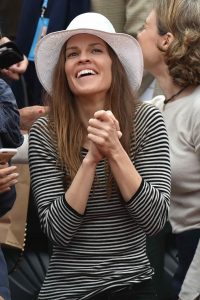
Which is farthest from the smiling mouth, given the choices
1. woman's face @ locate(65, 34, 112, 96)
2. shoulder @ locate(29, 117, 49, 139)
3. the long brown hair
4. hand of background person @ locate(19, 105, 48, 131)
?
hand of background person @ locate(19, 105, 48, 131)

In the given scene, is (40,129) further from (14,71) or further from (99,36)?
(14,71)

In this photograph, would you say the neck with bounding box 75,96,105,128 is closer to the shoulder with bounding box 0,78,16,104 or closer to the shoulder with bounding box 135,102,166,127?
the shoulder with bounding box 135,102,166,127

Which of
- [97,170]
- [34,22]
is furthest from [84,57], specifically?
[34,22]

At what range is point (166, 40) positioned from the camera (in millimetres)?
4180

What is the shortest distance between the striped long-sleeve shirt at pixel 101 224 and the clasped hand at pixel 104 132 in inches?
7.2

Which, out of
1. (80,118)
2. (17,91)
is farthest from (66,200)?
(17,91)

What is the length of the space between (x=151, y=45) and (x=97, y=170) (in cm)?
107

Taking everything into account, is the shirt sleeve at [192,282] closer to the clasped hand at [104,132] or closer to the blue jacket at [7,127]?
the clasped hand at [104,132]

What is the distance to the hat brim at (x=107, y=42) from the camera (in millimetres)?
3602

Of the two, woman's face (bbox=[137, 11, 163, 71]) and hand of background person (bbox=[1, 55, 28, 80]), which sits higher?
woman's face (bbox=[137, 11, 163, 71])

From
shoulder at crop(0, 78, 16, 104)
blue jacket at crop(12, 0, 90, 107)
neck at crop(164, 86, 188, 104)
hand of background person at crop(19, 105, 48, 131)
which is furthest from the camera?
blue jacket at crop(12, 0, 90, 107)

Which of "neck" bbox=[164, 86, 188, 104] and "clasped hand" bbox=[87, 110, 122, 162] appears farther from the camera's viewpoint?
"neck" bbox=[164, 86, 188, 104]

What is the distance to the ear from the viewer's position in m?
4.12

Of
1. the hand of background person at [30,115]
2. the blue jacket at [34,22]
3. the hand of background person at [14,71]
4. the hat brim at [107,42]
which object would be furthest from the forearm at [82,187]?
the blue jacket at [34,22]
